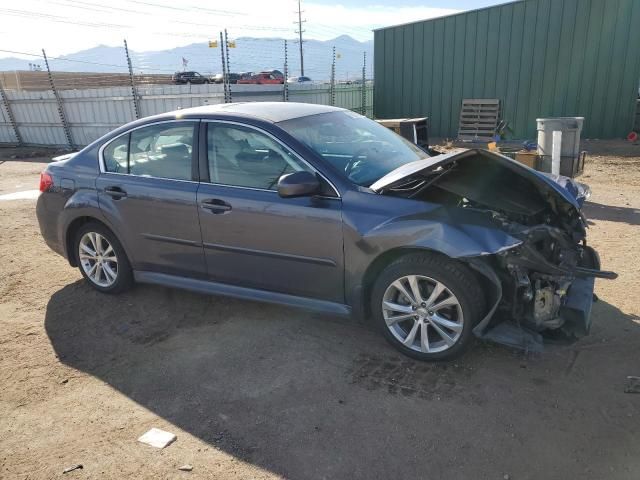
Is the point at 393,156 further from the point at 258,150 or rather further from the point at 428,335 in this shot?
the point at 428,335

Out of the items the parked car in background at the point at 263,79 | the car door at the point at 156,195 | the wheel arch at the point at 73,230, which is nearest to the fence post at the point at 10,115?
the parked car in background at the point at 263,79

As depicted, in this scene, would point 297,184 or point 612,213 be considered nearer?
point 297,184

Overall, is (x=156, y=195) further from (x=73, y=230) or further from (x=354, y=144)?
(x=354, y=144)

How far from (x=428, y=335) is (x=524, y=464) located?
1050 millimetres

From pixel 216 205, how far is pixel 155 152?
0.84 m

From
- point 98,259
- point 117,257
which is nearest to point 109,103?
point 98,259

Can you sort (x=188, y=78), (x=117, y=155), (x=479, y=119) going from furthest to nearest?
(x=188, y=78) < (x=479, y=119) < (x=117, y=155)

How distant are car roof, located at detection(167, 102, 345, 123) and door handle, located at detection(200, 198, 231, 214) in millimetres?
688

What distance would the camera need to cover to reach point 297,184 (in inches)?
128

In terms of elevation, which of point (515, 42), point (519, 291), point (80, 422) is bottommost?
point (80, 422)

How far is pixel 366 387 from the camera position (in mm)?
3111

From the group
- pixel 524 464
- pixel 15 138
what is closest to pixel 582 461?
pixel 524 464

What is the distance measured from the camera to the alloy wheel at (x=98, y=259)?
14.9ft

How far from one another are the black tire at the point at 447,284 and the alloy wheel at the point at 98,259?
8.36ft
